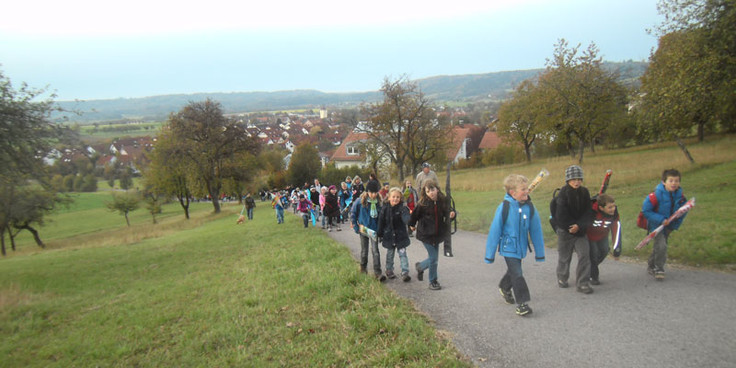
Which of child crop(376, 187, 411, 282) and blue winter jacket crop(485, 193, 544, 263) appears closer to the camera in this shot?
blue winter jacket crop(485, 193, 544, 263)

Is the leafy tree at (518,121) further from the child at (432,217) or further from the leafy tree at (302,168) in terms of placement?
the child at (432,217)

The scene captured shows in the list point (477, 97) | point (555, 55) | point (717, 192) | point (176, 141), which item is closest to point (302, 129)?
point (477, 97)

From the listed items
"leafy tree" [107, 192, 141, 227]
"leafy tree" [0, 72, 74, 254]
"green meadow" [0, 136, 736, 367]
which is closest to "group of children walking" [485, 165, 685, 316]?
"green meadow" [0, 136, 736, 367]

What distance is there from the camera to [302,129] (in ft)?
496

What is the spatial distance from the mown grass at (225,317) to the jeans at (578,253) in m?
2.41

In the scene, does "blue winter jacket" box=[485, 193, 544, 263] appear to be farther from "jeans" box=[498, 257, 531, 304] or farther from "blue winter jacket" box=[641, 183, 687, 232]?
"blue winter jacket" box=[641, 183, 687, 232]

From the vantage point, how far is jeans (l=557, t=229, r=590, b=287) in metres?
5.72

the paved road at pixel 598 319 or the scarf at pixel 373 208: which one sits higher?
the scarf at pixel 373 208

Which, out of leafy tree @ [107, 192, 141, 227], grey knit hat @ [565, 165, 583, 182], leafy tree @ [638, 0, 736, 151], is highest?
leafy tree @ [638, 0, 736, 151]

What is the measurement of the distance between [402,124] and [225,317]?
32909 mm

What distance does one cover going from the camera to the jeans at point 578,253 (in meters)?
5.72

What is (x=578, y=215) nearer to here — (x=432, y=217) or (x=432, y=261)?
(x=432, y=217)

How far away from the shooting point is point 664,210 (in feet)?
19.4

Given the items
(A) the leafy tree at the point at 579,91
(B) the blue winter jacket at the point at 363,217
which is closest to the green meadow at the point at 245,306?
(B) the blue winter jacket at the point at 363,217
